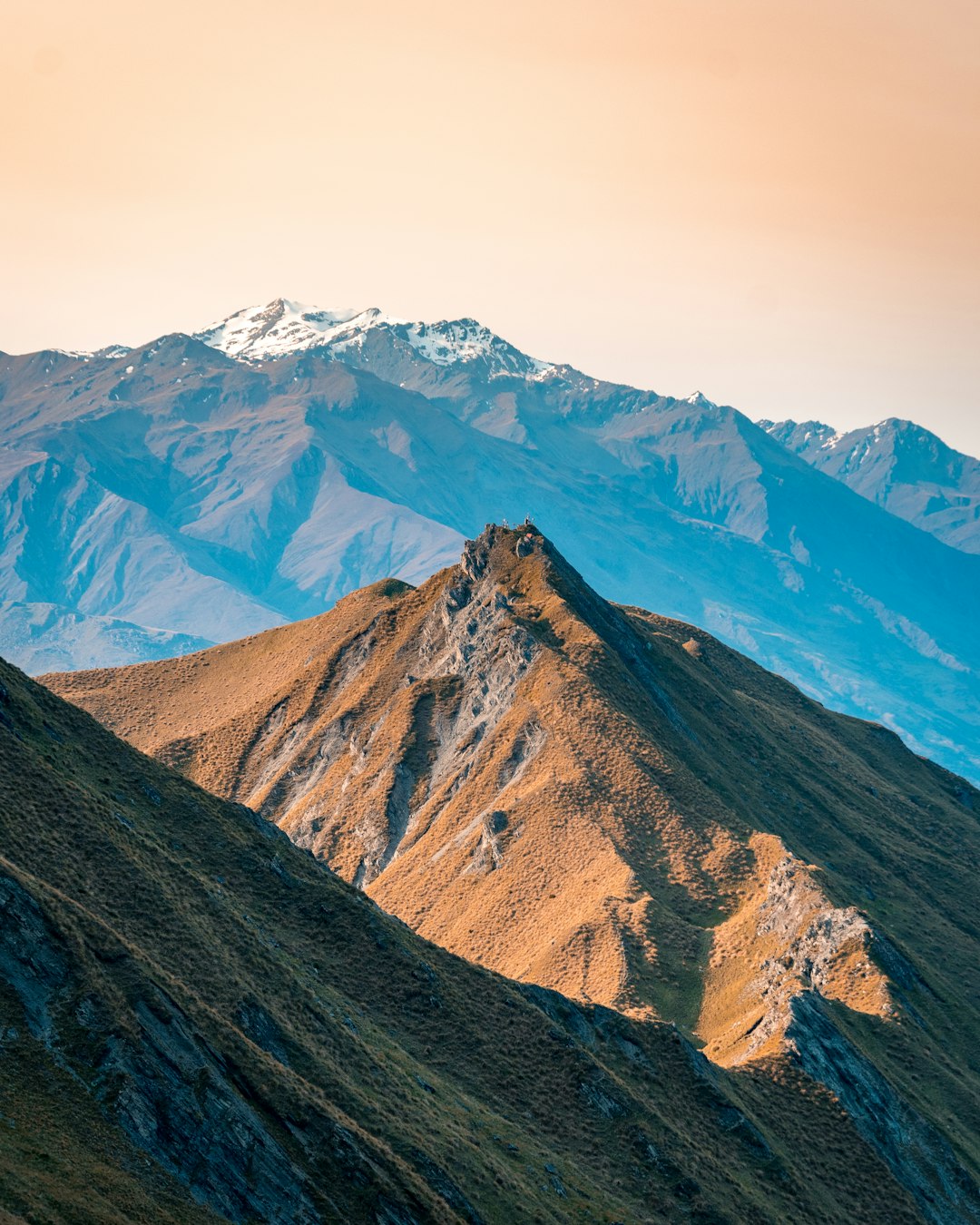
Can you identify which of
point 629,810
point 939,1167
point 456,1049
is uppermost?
point 629,810

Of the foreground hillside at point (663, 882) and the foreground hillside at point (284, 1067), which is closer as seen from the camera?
the foreground hillside at point (284, 1067)

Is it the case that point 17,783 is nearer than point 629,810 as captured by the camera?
Yes

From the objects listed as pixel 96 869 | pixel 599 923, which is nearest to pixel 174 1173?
pixel 96 869

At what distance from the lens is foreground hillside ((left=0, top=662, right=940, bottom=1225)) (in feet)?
213

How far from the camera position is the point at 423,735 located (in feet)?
646

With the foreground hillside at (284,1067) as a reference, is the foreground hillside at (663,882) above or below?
above

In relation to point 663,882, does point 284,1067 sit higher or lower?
lower

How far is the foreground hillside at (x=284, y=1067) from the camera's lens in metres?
64.9

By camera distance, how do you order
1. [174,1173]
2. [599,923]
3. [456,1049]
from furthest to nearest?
1. [599,923]
2. [456,1049]
3. [174,1173]

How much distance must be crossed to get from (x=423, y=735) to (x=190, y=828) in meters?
88.1

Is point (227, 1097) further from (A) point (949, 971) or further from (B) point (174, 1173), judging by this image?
(A) point (949, 971)

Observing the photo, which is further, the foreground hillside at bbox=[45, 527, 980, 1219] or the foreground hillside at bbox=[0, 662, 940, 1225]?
the foreground hillside at bbox=[45, 527, 980, 1219]

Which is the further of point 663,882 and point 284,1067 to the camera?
point 663,882

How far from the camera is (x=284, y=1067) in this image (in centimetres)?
7544
